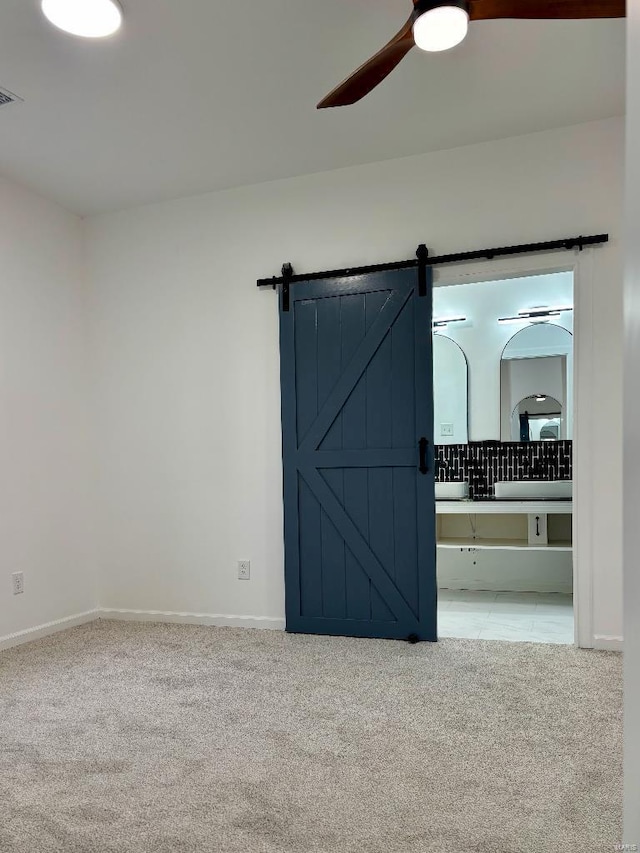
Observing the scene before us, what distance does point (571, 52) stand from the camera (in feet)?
8.72

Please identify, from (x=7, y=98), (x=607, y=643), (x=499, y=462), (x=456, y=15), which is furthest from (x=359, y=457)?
(x=7, y=98)

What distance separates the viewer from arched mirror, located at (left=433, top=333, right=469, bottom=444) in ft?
17.9

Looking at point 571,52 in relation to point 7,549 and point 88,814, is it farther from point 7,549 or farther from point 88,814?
point 7,549

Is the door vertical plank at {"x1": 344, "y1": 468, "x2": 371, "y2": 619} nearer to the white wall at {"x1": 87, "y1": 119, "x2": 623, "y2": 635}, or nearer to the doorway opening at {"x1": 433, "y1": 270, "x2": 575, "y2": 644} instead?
the white wall at {"x1": 87, "y1": 119, "x2": 623, "y2": 635}

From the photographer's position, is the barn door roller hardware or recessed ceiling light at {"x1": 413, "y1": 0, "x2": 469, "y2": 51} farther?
the barn door roller hardware

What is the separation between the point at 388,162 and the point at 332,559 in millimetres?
2326

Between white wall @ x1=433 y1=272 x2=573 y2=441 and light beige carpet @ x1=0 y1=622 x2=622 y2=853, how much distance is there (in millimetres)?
2379

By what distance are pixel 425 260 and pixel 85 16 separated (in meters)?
1.97

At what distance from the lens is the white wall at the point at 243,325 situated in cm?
329

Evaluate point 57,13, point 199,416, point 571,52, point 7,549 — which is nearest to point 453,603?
point 199,416

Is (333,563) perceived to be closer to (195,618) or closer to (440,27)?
(195,618)

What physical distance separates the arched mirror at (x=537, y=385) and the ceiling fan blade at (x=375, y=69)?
338 cm

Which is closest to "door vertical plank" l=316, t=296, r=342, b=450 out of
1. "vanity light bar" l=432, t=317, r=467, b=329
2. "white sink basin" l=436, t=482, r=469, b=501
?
"white sink basin" l=436, t=482, r=469, b=501

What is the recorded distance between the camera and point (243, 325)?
394 cm
